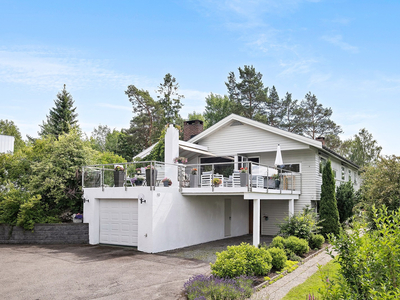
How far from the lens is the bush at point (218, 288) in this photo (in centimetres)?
748

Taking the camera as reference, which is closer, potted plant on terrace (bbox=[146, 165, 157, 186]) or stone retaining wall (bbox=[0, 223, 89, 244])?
potted plant on terrace (bbox=[146, 165, 157, 186])

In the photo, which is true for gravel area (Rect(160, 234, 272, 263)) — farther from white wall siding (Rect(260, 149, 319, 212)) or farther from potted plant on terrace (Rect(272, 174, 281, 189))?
white wall siding (Rect(260, 149, 319, 212))

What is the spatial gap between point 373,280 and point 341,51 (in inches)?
642

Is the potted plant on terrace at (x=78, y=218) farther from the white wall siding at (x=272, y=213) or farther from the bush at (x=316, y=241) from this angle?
the bush at (x=316, y=241)

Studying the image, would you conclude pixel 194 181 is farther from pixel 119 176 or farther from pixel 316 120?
pixel 316 120

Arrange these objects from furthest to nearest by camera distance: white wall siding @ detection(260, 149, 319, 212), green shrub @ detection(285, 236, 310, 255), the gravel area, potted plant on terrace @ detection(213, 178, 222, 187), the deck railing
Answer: white wall siding @ detection(260, 149, 319, 212) → potted plant on terrace @ detection(213, 178, 222, 187) → the deck railing → green shrub @ detection(285, 236, 310, 255) → the gravel area

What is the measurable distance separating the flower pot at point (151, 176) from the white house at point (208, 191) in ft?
0.14

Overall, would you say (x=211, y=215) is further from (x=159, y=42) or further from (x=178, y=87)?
(x=178, y=87)

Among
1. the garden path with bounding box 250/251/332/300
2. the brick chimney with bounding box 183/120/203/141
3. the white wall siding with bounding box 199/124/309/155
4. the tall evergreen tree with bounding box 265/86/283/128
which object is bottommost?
the garden path with bounding box 250/251/332/300

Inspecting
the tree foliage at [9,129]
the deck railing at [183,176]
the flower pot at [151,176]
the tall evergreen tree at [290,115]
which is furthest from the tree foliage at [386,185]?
the tree foliage at [9,129]

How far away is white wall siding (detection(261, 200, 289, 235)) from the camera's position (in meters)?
19.4

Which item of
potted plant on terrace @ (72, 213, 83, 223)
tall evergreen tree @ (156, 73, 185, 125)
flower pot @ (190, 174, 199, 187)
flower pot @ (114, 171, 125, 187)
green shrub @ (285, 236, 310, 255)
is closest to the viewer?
green shrub @ (285, 236, 310, 255)

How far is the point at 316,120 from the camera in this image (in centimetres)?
4331

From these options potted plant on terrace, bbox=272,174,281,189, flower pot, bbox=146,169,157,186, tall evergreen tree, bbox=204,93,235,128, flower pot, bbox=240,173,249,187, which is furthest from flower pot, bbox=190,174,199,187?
tall evergreen tree, bbox=204,93,235,128
